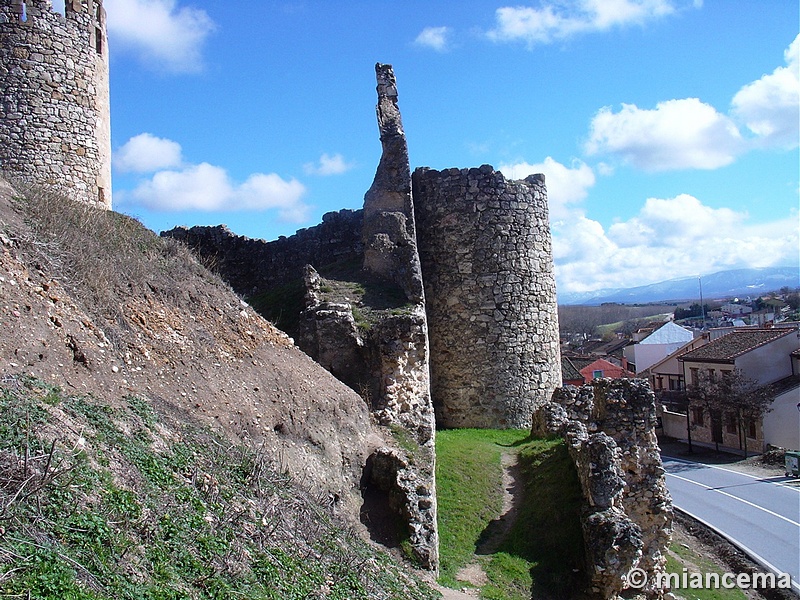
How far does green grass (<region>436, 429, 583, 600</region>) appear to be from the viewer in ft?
41.3

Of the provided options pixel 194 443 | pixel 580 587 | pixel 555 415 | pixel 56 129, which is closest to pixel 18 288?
pixel 194 443

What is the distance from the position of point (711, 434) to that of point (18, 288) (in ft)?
135

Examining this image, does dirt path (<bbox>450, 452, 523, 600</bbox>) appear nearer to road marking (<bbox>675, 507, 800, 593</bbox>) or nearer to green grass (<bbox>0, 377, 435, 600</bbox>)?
green grass (<bbox>0, 377, 435, 600</bbox>)

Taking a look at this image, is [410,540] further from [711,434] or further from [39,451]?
[711,434]

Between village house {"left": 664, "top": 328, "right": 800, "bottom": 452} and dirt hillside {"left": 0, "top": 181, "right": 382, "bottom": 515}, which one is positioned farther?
village house {"left": 664, "top": 328, "right": 800, "bottom": 452}

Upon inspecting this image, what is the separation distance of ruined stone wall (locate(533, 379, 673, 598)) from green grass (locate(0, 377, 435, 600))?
16.5 feet

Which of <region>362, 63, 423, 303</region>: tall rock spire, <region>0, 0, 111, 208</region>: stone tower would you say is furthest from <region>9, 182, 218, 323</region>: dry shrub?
<region>362, 63, 423, 303</region>: tall rock spire

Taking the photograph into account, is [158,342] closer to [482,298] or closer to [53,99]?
[53,99]

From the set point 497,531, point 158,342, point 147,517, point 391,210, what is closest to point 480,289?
point 391,210

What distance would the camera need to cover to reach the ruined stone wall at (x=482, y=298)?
20.7 m

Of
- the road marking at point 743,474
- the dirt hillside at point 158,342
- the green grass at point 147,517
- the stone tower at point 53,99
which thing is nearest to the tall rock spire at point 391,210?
the dirt hillside at point 158,342

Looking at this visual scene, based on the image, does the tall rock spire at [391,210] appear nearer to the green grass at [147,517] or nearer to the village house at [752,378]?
the green grass at [147,517]

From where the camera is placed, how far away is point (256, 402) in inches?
391

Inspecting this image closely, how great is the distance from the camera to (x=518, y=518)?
1458 centimetres
